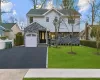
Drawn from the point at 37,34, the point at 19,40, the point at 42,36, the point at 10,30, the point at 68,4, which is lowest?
the point at 19,40

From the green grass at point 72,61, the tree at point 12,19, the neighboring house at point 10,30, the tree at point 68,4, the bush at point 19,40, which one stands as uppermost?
the tree at point 68,4

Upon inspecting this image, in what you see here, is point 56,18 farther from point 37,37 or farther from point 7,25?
point 7,25

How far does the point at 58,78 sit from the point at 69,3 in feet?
143

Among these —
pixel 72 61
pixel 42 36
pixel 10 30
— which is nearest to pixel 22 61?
pixel 72 61

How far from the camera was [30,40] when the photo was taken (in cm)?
3994

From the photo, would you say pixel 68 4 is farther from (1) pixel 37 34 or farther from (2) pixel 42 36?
(1) pixel 37 34

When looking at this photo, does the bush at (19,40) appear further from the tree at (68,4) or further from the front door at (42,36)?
A: the tree at (68,4)

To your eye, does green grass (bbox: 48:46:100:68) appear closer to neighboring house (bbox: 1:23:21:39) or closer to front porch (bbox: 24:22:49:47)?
front porch (bbox: 24:22:49:47)

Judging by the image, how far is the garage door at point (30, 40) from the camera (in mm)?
39634

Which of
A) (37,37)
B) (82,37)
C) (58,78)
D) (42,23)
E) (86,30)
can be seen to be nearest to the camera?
(58,78)

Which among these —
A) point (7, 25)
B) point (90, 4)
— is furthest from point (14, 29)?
point (90, 4)

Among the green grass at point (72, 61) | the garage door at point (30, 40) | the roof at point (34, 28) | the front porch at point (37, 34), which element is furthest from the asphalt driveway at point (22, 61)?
the roof at point (34, 28)

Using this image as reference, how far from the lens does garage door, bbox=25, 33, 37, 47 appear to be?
130 ft

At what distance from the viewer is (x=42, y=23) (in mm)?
44000
